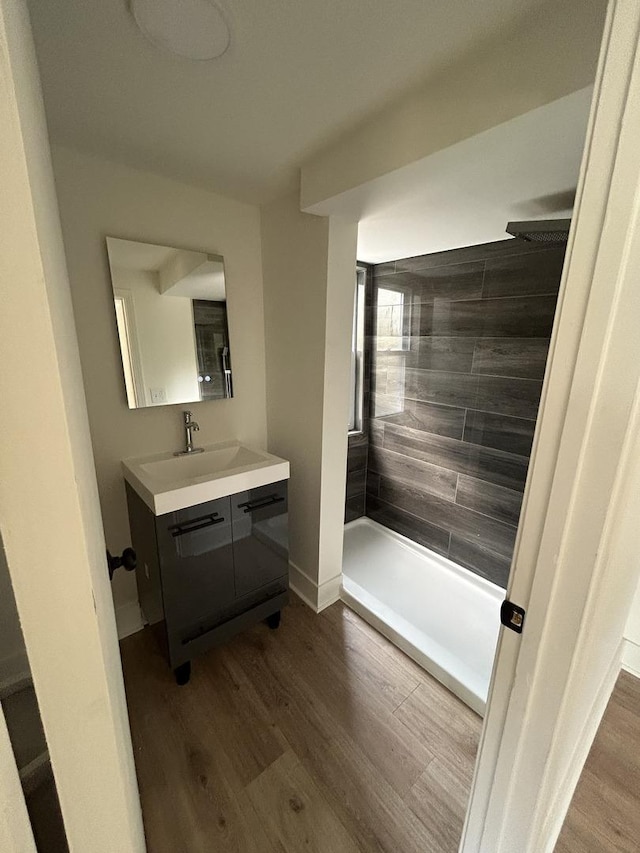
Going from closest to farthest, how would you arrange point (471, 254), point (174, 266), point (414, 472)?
point (174, 266) < point (471, 254) < point (414, 472)

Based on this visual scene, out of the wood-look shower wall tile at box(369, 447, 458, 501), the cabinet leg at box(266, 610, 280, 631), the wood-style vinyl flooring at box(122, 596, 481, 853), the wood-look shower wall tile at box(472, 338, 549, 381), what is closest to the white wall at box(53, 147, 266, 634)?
the wood-style vinyl flooring at box(122, 596, 481, 853)

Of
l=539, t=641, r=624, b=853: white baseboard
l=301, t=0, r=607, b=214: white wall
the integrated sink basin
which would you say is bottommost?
l=539, t=641, r=624, b=853: white baseboard

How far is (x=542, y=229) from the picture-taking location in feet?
4.60

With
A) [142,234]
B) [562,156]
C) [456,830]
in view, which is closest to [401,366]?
[562,156]

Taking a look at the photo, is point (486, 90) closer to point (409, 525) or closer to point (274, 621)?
point (274, 621)

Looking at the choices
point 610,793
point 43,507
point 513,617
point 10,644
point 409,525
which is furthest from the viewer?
point 409,525

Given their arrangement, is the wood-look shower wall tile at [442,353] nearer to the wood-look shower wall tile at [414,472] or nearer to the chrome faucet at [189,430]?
the wood-look shower wall tile at [414,472]

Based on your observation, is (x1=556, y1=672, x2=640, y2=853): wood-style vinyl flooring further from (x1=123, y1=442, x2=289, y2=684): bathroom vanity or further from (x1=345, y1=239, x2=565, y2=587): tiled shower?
(x1=123, y1=442, x2=289, y2=684): bathroom vanity

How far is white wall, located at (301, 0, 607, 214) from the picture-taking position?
77 centimetres

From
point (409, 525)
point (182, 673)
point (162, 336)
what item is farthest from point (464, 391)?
point (182, 673)

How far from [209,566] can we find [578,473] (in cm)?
144

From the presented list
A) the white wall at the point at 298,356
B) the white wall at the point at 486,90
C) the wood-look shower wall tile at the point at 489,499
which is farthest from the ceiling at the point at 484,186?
the wood-look shower wall tile at the point at 489,499

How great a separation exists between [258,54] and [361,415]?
7.36 ft

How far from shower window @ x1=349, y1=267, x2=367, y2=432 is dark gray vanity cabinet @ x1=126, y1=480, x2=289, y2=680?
1.32 metres
